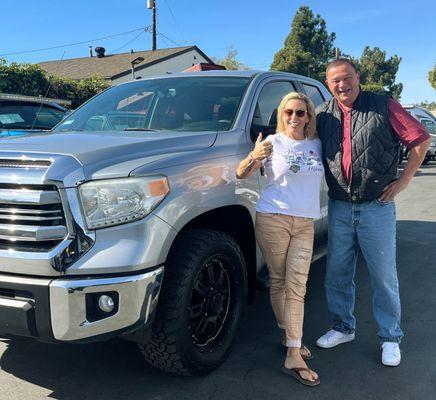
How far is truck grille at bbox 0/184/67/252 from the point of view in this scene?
2.48 meters

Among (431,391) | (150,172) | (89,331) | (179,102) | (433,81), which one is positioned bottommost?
(431,391)

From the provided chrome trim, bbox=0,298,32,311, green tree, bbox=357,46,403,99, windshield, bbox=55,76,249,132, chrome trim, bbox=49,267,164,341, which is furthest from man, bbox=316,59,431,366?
green tree, bbox=357,46,403,99

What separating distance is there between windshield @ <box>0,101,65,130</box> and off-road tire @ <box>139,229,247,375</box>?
17.6 feet

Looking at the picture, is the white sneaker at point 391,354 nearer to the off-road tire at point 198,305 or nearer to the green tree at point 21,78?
the off-road tire at point 198,305

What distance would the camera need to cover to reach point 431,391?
3039 mm

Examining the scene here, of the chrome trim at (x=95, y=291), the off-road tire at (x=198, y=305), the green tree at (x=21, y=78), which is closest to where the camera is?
the chrome trim at (x=95, y=291)

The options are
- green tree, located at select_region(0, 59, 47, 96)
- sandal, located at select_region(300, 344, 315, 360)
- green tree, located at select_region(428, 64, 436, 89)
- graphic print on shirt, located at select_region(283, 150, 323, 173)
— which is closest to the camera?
graphic print on shirt, located at select_region(283, 150, 323, 173)

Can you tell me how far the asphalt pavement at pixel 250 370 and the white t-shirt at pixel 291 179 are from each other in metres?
1.06

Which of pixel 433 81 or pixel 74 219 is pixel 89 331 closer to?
pixel 74 219

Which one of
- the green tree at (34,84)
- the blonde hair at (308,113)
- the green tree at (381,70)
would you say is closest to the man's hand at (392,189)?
the blonde hair at (308,113)

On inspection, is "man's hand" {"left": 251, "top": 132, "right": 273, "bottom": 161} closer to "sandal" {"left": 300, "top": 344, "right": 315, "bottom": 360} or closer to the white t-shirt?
the white t-shirt

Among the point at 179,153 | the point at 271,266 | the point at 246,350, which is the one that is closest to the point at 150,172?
the point at 179,153

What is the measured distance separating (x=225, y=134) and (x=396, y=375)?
192 cm

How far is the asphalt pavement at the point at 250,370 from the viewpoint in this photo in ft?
9.94
